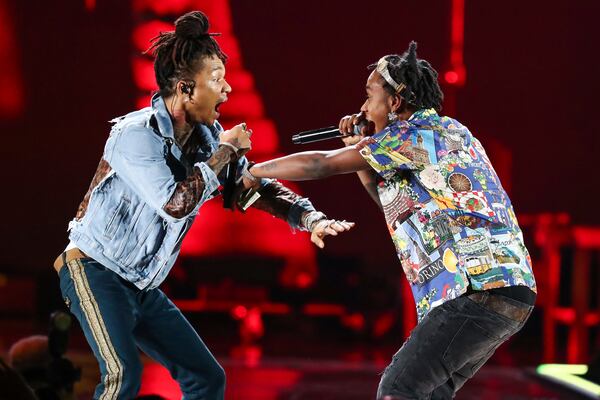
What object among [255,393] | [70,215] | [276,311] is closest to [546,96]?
[276,311]

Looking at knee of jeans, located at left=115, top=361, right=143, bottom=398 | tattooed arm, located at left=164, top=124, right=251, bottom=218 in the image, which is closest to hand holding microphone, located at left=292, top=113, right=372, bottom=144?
tattooed arm, located at left=164, top=124, right=251, bottom=218

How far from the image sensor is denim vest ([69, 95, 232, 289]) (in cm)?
265

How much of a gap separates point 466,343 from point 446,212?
396 mm

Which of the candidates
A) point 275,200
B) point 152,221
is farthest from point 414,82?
point 152,221

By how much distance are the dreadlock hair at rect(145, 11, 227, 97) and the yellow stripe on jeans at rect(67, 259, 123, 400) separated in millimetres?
693

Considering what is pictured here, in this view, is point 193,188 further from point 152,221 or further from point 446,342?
point 446,342

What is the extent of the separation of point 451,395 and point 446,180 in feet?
2.22

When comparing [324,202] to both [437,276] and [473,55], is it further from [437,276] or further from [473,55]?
[437,276]

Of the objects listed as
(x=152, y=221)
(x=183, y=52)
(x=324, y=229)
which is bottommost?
(x=324, y=229)

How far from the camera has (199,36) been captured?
116 inches

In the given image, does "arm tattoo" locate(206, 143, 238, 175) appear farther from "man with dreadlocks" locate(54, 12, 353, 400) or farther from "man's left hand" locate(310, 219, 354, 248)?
"man's left hand" locate(310, 219, 354, 248)

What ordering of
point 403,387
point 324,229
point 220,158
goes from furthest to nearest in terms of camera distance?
1. point 324,229
2. point 220,158
3. point 403,387

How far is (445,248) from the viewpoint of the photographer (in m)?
2.64

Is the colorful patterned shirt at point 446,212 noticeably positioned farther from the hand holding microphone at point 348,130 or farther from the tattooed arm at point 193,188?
the tattooed arm at point 193,188
